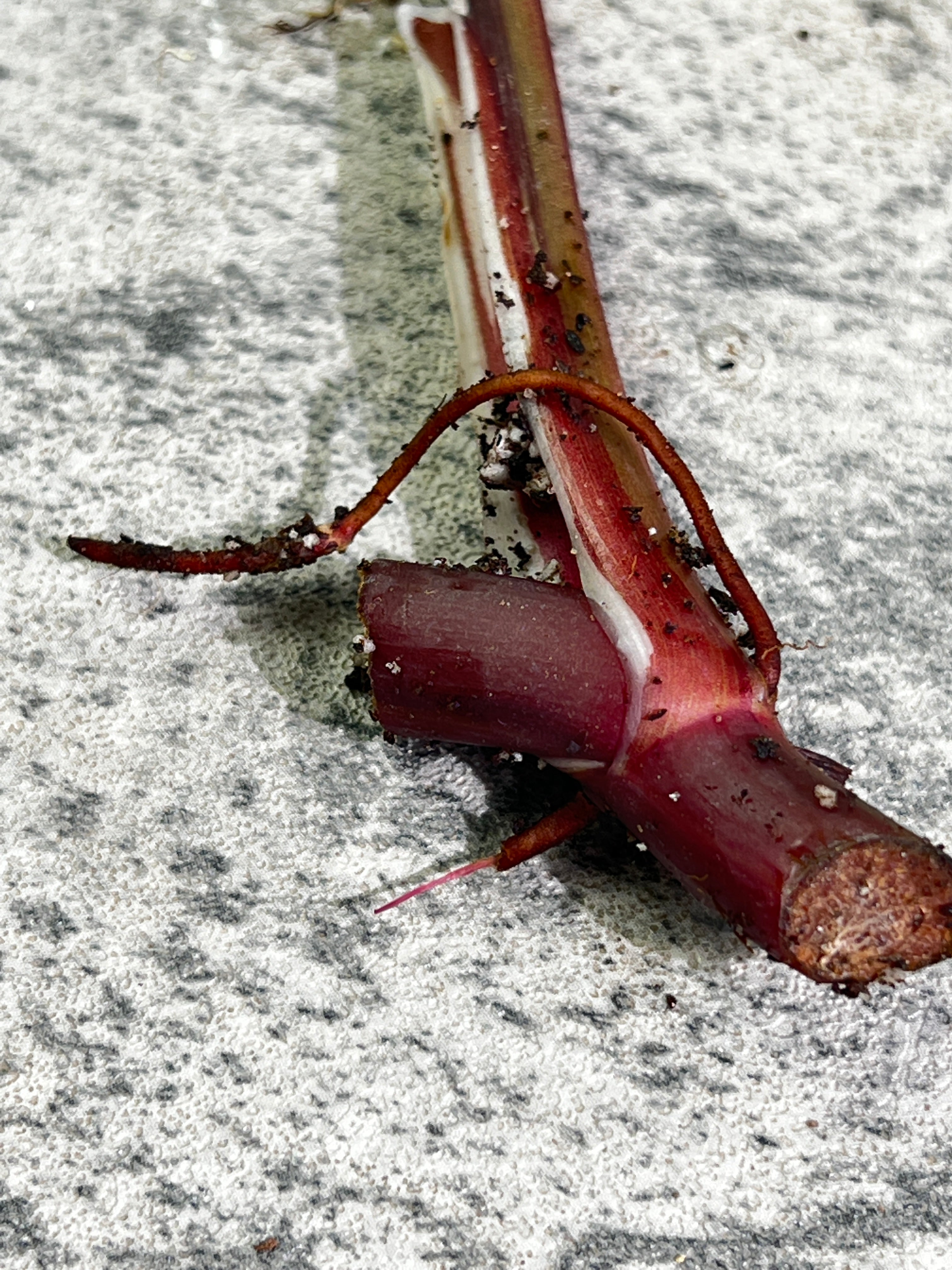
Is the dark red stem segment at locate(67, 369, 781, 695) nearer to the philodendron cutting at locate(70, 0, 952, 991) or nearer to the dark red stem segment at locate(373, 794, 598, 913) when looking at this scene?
the philodendron cutting at locate(70, 0, 952, 991)

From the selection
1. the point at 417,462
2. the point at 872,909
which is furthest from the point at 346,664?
the point at 872,909

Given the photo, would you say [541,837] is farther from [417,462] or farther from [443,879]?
[417,462]

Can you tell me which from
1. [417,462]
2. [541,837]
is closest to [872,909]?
[541,837]

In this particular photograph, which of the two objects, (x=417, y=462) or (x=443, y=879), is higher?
(x=417, y=462)

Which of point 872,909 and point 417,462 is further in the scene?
point 417,462

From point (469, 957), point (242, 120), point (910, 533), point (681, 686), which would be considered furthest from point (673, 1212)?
point (242, 120)
